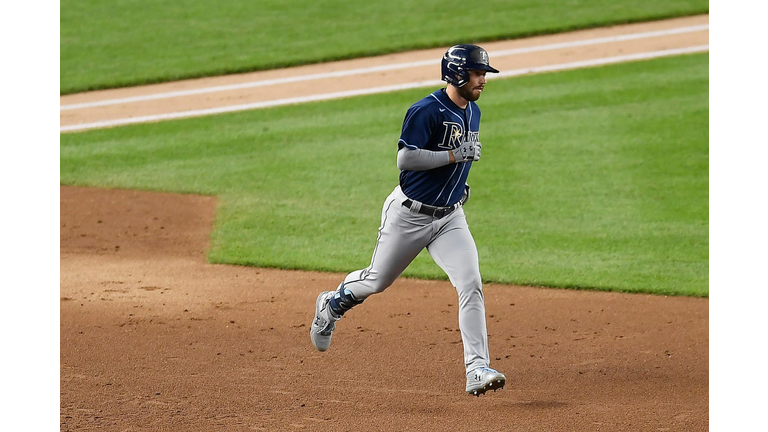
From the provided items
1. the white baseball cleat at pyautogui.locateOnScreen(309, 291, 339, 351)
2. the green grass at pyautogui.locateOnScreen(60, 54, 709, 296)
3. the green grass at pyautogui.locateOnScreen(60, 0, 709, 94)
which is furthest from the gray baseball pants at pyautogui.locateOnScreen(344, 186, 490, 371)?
the green grass at pyautogui.locateOnScreen(60, 0, 709, 94)

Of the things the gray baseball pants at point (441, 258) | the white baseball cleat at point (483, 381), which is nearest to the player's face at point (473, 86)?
the gray baseball pants at point (441, 258)

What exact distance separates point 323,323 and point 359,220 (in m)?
4.41

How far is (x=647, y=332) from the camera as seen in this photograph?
7.51 metres

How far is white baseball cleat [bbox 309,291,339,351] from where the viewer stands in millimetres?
6434

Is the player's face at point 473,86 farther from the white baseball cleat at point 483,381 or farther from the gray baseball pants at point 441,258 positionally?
the white baseball cleat at point 483,381

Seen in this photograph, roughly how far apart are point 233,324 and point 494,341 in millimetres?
2183

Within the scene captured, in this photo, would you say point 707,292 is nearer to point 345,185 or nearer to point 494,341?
point 494,341

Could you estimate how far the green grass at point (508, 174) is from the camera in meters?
9.69

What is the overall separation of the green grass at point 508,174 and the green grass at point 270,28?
2800 millimetres

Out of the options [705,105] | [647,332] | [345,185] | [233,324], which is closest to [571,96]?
[705,105]

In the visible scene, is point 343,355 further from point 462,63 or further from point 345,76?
point 345,76

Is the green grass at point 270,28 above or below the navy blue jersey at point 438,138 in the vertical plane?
above

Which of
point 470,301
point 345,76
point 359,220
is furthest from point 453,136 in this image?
point 345,76

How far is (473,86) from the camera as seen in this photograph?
5.62 m
